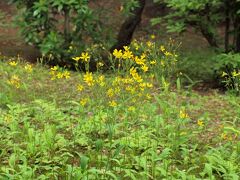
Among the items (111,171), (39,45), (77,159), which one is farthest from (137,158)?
(39,45)

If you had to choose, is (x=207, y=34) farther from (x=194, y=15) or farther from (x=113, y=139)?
(x=113, y=139)

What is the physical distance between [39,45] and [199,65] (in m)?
3.87

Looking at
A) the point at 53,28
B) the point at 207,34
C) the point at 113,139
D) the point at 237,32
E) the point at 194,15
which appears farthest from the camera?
the point at 53,28

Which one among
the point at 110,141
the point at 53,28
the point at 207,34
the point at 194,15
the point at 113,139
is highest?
the point at 194,15

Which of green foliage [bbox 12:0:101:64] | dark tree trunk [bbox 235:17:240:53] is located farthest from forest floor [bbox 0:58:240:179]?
green foliage [bbox 12:0:101:64]

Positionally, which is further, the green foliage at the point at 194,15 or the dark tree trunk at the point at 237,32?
the dark tree trunk at the point at 237,32

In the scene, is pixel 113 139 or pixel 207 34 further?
pixel 207 34

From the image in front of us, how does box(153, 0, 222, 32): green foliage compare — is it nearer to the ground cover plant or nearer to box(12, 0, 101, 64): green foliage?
box(12, 0, 101, 64): green foliage

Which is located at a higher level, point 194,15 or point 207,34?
point 194,15

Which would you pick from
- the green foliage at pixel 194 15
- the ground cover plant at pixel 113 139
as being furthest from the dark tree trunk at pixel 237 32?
the ground cover plant at pixel 113 139

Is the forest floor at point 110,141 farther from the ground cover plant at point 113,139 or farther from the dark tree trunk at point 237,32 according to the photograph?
the dark tree trunk at point 237,32

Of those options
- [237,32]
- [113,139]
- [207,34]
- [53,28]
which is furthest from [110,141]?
[53,28]

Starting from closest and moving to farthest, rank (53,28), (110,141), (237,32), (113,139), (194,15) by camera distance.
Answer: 1. (110,141)
2. (113,139)
3. (194,15)
4. (237,32)
5. (53,28)

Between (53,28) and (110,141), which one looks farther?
(53,28)
